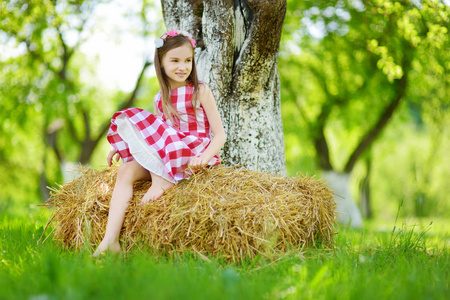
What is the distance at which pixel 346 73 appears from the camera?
1026 centimetres

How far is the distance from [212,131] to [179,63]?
0.63 meters

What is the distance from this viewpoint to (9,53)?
1022 cm

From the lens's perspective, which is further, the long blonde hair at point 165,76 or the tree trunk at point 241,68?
the tree trunk at point 241,68

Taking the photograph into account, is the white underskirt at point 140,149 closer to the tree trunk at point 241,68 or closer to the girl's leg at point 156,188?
the girl's leg at point 156,188

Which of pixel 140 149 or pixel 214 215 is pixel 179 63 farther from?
pixel 214 215

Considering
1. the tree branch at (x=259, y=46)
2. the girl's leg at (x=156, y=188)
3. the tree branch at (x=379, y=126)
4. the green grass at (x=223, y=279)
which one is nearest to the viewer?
the green grass at (x=223, y=279)

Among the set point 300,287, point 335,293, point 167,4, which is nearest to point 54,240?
point 300,287

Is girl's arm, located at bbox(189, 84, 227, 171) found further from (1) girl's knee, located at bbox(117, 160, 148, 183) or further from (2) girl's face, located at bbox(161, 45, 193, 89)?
(1) girl's knee, located at bbox(117, 160, 148, 183)

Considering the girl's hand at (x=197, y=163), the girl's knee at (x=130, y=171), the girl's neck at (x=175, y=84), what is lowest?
the girl's knee at (x=130, y=171)

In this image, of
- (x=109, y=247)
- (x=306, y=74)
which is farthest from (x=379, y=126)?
(x=109, y=247)

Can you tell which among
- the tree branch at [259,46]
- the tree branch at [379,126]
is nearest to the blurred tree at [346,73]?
the tree branch at [379,126]

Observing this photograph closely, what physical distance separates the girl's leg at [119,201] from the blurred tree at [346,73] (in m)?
6.04

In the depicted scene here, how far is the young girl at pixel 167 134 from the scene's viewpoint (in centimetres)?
278

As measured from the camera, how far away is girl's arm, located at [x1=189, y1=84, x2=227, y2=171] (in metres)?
2.83
